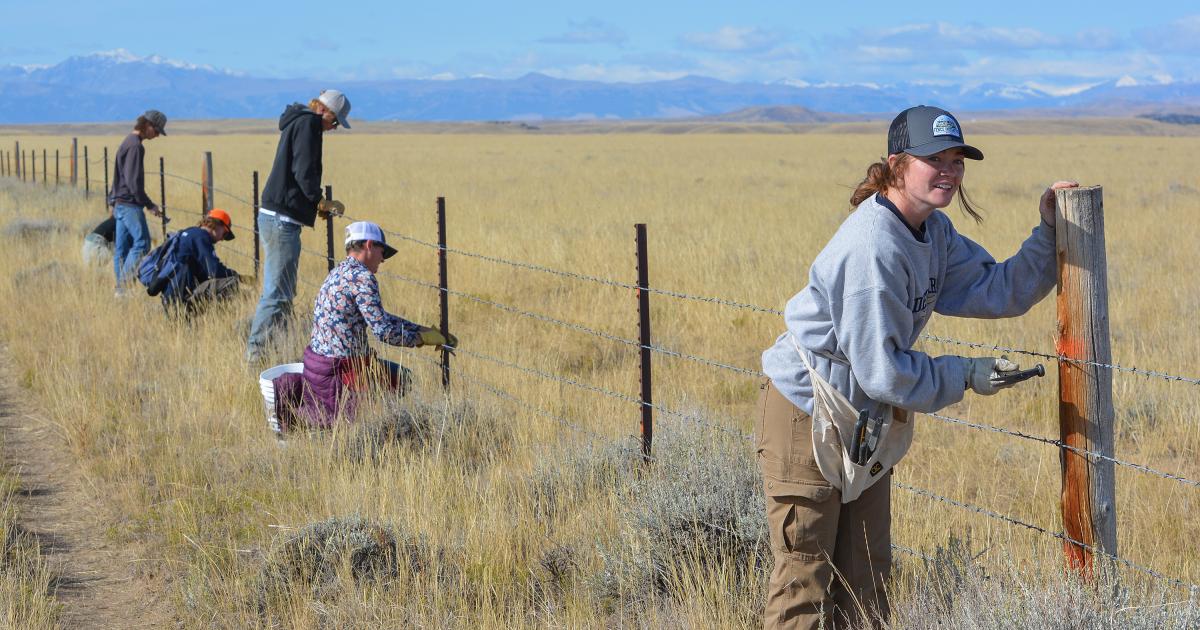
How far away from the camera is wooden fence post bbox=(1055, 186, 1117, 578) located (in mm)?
2930

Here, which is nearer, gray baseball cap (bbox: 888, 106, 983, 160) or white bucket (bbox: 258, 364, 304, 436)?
gray baseball cap (bbox: 888, 106, 983, 160)

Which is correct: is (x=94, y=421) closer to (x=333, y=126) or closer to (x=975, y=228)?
(x=333, y=126)

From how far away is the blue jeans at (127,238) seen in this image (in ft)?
33.8

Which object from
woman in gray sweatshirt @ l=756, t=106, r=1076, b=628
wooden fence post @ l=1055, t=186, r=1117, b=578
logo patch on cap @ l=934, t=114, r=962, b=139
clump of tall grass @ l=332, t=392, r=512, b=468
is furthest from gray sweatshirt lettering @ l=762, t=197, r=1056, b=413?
clump of tall grass @ l=332, t=392, r=512, b=468

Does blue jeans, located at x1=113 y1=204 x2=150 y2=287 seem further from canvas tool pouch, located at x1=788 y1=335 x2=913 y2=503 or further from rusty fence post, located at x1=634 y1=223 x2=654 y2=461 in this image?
canvas tool pouch, located at x1=788 y1=335 x2=913 y2=503

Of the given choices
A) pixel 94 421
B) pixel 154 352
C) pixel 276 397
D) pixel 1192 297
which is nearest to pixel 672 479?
pixel 276 397

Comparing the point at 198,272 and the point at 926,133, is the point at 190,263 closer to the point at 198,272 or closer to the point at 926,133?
the point at 198,272

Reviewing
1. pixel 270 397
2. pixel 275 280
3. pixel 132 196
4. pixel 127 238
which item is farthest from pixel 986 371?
pixel 127 238

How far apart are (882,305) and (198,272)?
7.38 metres

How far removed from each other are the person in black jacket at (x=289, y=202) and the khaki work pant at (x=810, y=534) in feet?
16.8

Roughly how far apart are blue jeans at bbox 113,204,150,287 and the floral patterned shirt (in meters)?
4.86

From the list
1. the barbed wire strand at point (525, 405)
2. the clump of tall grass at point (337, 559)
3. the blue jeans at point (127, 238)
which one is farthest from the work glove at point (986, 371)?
the blue jeans at point (127, 238)

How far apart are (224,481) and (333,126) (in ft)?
11.3

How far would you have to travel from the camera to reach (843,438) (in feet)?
9.47
